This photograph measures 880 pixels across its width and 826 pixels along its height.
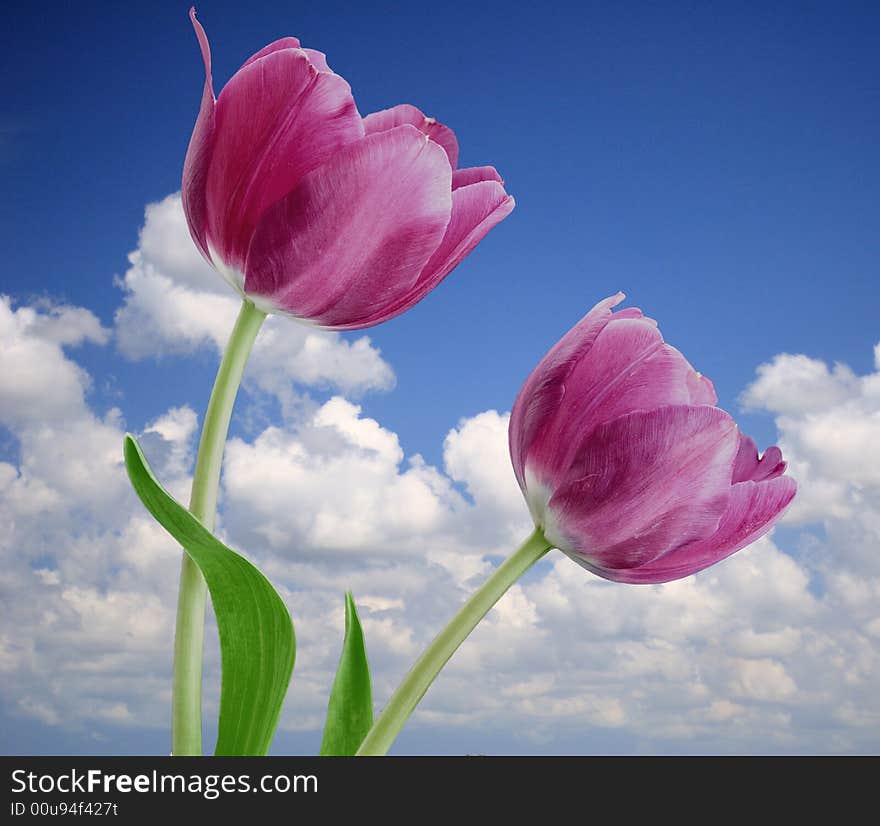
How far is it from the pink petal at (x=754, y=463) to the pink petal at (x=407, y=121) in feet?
1.15

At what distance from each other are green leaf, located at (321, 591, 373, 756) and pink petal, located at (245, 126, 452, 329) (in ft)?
1.17

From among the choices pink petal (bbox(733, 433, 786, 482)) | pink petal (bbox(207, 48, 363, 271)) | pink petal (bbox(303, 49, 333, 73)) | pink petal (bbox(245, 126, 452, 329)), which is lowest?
pink petal (bbox(733, 433, 786, 482))

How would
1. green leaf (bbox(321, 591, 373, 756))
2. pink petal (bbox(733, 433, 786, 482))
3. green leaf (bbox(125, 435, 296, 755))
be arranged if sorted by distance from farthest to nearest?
green leaf (bbox(321, 591, 373, 756)) < pink petal (bbox(733, 433, 786, 482)) < green leaf (bbox(125, 435, 296, 755))

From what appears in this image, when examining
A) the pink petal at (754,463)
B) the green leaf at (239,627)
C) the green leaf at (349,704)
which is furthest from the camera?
the green leaf at (349,704)

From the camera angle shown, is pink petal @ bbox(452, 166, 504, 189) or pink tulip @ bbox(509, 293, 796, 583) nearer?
pink tulip @ bbox(509, 293, 796, 583)

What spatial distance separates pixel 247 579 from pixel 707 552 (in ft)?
1.16

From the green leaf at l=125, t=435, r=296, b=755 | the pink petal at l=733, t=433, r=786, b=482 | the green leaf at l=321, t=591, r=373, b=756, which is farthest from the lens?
the green leaf at l=321, t=591, r=373, b=756

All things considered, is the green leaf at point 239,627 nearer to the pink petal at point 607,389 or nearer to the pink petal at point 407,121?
the pink petal at point 607,389

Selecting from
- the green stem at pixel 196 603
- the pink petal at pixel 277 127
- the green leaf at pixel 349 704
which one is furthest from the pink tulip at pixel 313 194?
the green leaf at pixel 349 704

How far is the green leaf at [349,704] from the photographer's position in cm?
103

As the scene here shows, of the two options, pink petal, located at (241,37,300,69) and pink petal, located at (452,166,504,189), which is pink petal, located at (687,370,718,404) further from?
pink petal, located at (241,37,300,69)

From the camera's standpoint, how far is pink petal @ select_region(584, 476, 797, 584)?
86 cm

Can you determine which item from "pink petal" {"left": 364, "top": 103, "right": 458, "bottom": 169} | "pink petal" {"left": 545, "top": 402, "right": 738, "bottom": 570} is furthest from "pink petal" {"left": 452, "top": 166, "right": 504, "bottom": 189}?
"pink petal" {"left": 545, "top": 402, "right": 738, "bottom": 570}
